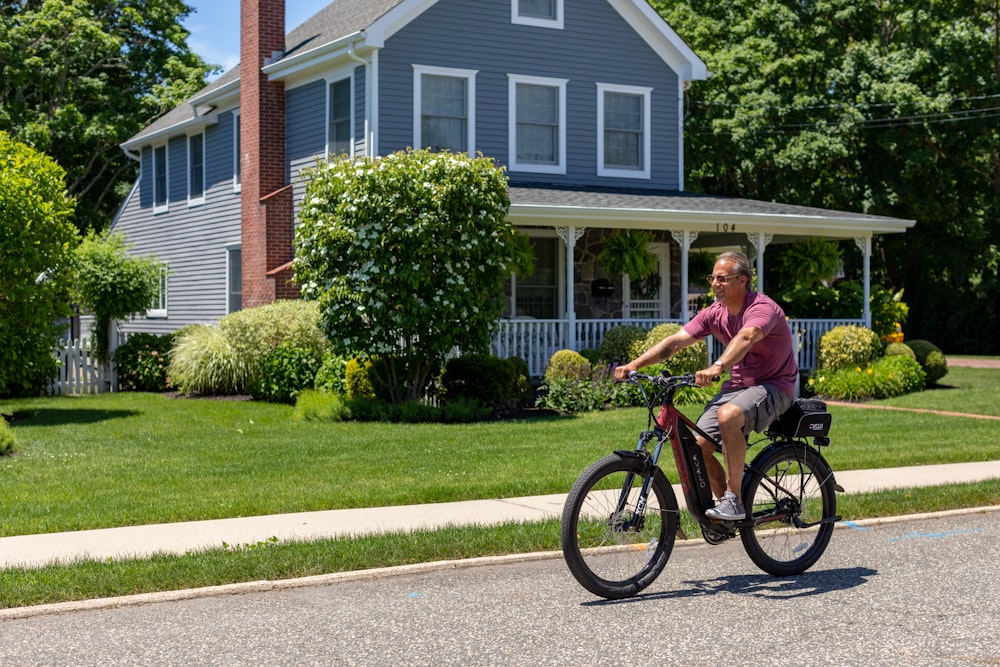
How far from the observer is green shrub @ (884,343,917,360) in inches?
867

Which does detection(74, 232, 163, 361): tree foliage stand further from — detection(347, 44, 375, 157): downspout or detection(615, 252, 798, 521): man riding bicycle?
detection(615, 252, 798, 521): man riding bicycle

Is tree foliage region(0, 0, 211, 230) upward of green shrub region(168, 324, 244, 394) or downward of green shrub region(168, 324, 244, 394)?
upward

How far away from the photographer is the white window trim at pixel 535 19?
23078 millimetres

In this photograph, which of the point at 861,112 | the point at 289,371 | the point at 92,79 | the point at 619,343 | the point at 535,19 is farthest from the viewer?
the point at 92,79

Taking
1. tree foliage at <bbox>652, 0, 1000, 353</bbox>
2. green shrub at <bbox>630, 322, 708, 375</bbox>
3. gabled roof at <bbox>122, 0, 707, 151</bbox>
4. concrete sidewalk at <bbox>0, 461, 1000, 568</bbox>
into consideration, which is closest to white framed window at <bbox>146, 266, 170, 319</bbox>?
gabled roof at <bbox>122, 0, 707, 151</bbox>

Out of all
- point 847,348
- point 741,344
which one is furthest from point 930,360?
point 741,344

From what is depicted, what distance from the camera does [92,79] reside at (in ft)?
117

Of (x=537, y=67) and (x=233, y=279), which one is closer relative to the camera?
(x=537, y=67)

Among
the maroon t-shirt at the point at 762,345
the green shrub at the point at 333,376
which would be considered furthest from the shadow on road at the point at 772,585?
the green shrub at the point at 333,376

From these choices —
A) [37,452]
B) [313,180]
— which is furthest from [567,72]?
[37,452]

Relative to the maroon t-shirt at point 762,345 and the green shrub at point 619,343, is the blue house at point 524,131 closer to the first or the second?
→ the green shrub at point 619,343

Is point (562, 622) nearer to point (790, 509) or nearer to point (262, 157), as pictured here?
point (790, 509)

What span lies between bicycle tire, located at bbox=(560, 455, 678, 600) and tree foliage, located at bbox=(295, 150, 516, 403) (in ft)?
33.3

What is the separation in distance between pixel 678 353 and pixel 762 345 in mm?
13013
